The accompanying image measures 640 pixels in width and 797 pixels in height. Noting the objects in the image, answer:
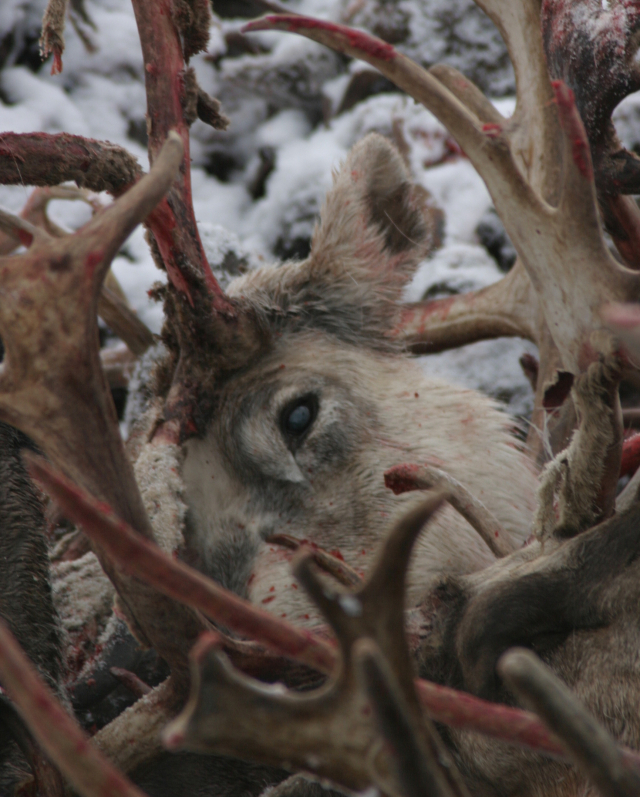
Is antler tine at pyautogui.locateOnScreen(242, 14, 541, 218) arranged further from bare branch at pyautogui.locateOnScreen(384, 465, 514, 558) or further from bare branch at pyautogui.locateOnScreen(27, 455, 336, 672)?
bare branch at pyautogui.locateOnScreen(27, 455, 336, 672)

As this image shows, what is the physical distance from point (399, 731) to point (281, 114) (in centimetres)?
267

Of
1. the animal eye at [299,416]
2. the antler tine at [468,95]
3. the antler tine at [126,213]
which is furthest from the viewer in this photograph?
the antler tine at [468,95]

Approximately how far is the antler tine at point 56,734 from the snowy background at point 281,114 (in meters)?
1.72

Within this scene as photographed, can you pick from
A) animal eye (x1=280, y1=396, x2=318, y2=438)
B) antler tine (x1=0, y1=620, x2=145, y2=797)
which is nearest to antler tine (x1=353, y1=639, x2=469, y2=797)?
antler tine (x1=0, y1=620, x2=145, y2=797)

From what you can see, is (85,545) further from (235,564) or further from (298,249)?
(298,249)

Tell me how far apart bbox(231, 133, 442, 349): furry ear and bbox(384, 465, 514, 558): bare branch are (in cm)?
43

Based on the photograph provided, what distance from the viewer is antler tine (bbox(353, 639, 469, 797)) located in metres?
0.38

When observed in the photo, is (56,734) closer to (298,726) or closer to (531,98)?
(298,726)

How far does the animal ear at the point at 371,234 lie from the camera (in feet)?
4.26

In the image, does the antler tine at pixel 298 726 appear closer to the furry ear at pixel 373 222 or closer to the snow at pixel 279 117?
the furry ear at pixel 373 222

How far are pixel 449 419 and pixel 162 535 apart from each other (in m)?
0.46

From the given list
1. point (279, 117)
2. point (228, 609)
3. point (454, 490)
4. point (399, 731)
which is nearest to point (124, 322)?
point (454, 490)

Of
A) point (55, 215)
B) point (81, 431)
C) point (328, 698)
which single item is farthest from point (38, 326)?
point (55, 215)

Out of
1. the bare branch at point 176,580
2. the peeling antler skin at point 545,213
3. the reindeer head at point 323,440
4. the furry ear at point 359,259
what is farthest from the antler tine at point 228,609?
the furry ear at point 359,259
